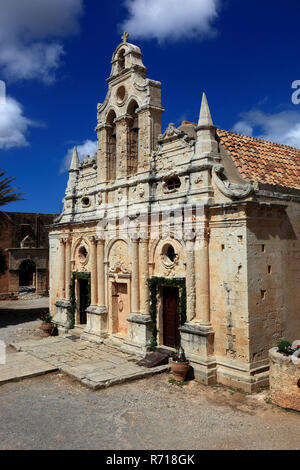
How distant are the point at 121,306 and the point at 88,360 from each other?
118 inches

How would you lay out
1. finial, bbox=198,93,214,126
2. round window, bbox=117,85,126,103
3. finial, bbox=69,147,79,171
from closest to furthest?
finial, bbox=198,93,214,126
round window, bbox=117,85,126,103
finial, bbox=69,147,79,171

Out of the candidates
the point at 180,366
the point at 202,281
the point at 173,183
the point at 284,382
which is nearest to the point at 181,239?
the point at 202,281

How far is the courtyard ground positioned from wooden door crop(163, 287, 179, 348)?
1807mm

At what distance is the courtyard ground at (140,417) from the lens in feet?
27.3

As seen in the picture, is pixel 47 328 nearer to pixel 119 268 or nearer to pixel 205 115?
pixel 119 268

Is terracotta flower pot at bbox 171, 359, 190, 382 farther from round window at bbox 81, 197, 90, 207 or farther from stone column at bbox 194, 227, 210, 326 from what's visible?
round window at bbox 81, 197, 90, 207

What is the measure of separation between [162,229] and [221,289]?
11.3 ft

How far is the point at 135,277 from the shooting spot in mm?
15188

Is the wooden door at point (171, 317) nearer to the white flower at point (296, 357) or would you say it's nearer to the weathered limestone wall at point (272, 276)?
the weathered limestone wall at point (272, 276)

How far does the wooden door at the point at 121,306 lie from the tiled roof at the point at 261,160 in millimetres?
7046

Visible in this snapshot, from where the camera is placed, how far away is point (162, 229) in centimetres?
1427

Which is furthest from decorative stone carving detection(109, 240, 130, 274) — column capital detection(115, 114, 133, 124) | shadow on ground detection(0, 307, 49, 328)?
shadow on ground detection(0, 307, 49, 328)

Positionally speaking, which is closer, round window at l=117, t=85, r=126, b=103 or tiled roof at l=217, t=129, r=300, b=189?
tiled roof at l=217, t=129, r=300, b=189

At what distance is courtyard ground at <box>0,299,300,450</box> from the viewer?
27.3 ft
